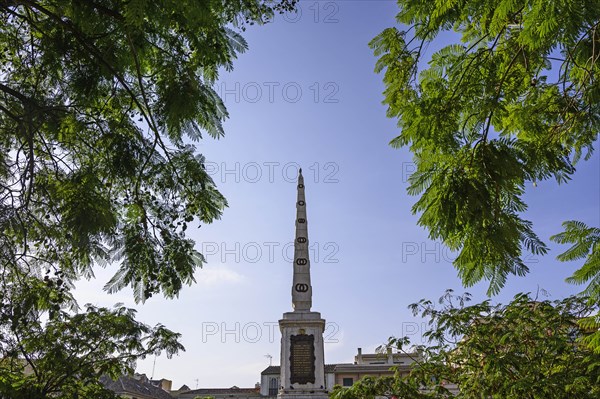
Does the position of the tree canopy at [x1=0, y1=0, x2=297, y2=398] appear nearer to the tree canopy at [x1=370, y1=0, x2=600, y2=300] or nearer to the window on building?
the tree canopy at [x1=370, y1=0, x2=600, y2=300]

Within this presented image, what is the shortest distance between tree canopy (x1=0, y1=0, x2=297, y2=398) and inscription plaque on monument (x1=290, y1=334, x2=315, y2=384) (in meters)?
14.0

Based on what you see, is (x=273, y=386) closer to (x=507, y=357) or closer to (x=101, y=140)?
(x=507, y=357)

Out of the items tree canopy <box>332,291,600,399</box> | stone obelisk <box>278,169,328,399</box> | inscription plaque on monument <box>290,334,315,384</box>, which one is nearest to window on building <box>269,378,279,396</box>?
stone obelisk <box>278,169,328,399</box>

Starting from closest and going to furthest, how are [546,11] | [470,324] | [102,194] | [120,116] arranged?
[546,11] < [102,194] < [120,116] < [470,324]

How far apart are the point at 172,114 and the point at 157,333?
712 cm

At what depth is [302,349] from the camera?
784 inches

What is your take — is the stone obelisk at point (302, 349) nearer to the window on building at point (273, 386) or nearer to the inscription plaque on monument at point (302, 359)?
the inscription plaque on monument at point (302, 359)

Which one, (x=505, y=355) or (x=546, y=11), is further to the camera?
(x=505, y=355)

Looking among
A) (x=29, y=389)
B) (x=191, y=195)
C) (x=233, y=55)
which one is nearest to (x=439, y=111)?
(x=233, y=55)

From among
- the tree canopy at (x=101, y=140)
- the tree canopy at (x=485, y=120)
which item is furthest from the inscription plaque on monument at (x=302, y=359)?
the tree canopy at (x=485, y=120)

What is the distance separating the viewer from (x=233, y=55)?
604 centimetres

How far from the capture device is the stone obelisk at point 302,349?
19188 millimetres

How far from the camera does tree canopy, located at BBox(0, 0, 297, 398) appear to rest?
5465 mm

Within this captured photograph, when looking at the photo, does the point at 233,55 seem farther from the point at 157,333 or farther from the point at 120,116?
the point at 157,333
